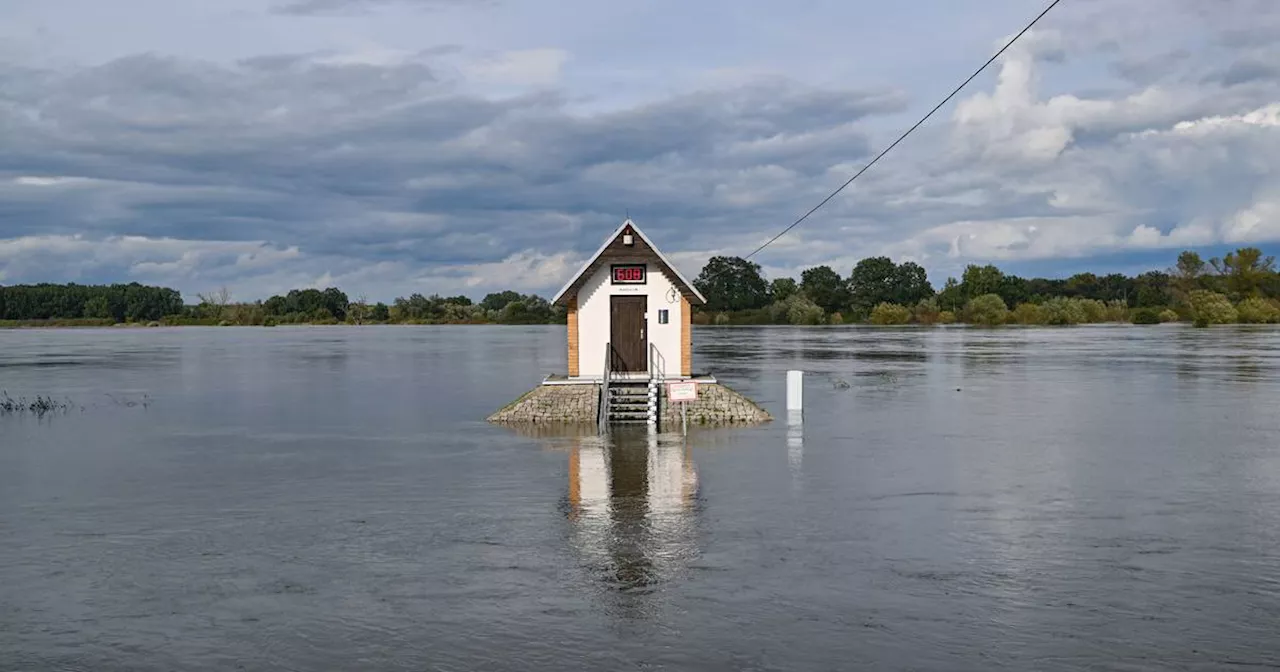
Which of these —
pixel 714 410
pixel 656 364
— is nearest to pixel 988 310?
pixel 656 364

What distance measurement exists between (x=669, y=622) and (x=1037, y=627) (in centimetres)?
362

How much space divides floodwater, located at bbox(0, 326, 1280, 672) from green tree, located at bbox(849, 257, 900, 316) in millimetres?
136958

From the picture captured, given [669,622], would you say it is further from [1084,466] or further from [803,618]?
[1084,466]

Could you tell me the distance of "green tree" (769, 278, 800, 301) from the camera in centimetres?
17025

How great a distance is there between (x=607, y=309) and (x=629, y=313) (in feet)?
2.03

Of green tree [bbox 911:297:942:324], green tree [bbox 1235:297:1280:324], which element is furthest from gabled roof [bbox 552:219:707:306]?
green tree [bbox 911:297:942:324]

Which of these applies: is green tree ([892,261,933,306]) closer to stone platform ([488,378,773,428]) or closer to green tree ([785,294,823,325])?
green tree ([785,294,823,325])

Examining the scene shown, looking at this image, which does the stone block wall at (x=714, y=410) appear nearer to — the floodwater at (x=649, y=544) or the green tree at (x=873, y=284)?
the floodwater at (x=649, y=544)

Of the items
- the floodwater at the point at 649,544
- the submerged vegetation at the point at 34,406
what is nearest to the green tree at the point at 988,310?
the floodwater at the point at 649,544

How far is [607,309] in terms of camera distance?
29.3m

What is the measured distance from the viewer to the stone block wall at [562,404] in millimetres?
28266

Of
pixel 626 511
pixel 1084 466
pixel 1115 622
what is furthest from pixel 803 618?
pixel 1084 466

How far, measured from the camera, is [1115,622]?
10.7 metres

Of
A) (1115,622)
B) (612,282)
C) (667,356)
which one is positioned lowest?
(1115,622)
